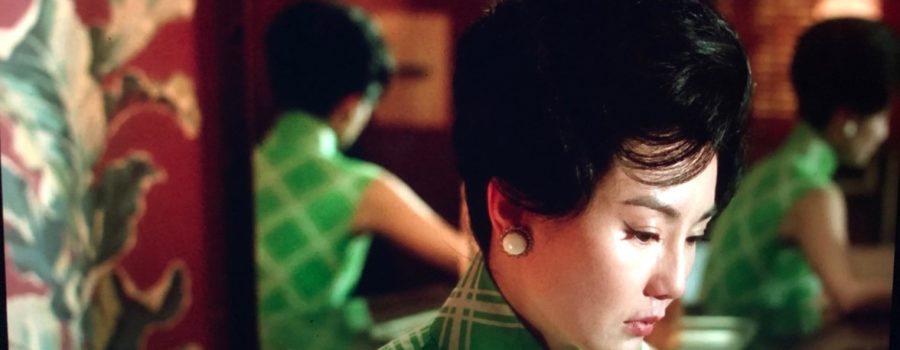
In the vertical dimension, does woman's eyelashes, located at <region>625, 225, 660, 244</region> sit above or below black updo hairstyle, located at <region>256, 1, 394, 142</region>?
below

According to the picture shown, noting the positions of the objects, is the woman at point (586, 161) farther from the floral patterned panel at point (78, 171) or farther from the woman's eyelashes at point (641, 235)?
the floral patterned panel at point (78, 171)

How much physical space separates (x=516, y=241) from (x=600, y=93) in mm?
139

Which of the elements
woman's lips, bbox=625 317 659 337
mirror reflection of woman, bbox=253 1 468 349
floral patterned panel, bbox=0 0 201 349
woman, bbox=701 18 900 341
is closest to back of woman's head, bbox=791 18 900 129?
woman, bbox=701 18 900 341

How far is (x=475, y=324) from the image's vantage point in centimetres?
72

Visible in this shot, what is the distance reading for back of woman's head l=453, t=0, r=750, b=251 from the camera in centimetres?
65

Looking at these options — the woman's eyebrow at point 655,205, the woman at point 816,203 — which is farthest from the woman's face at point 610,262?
the woman at point 816,203

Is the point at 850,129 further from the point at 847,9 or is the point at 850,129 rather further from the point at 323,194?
the point at 323,194

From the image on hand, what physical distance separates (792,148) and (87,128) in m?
0.64

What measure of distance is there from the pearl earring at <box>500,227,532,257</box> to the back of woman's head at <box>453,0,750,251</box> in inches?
0.9

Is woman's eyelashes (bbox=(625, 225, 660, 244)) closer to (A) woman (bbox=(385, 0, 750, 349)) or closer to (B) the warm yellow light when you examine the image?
(A) woman (bbox=(385, 0, 750, 349))

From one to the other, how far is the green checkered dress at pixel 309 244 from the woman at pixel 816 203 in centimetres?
33

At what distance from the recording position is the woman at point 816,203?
812 mm

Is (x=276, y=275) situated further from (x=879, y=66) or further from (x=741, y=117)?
(x=879, y=66)

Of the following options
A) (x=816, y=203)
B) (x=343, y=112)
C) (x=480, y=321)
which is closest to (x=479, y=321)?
(x=480, y=321)
